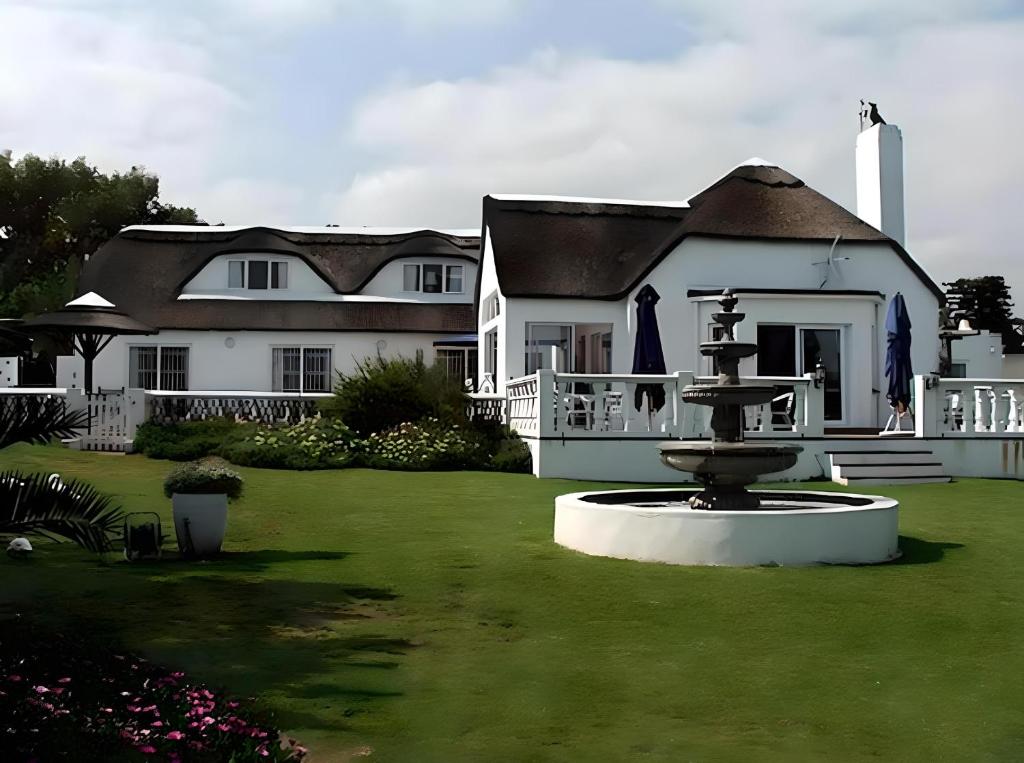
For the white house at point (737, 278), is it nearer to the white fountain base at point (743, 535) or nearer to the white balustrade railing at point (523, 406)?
the white balustrade railing at point (523, 406)

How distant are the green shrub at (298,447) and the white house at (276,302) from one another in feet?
32.8

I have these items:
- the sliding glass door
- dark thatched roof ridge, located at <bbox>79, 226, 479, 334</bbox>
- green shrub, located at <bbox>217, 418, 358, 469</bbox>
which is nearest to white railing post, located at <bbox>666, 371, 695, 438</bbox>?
the sliding glass door

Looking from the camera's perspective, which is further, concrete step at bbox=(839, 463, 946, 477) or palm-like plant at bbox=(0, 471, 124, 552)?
concrete step at bbox=(839, 463, 946, 477)

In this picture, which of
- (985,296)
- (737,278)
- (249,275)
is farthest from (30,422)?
(985,296)

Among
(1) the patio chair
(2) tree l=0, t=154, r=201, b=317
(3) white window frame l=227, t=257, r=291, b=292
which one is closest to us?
(1) the patio chair

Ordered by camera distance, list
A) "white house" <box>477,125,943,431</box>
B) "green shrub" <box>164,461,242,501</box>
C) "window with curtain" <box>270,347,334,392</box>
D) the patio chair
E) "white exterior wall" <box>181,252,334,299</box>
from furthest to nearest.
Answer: "white exterior wall" <box>181,252,334,299</box>
"window with curtain" <box>270,347,334,392</box>
"white house" <box>477,125,943,431</box>
the patio chair
"green shrub" <box>164,461,242,501</box>

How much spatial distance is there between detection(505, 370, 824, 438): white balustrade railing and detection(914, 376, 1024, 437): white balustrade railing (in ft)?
6.69

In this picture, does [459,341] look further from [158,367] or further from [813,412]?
[813,412]

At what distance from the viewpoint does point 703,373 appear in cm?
2550

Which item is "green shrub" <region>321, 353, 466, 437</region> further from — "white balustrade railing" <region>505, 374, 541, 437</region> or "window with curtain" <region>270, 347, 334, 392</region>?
"window with curtain" <region>270, 347, 334, 392</region>

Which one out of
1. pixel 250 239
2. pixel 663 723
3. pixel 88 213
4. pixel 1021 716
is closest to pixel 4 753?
pixel 663 723

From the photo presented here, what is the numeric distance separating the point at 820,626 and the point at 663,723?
9.24ft

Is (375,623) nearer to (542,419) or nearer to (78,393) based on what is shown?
(542,419)

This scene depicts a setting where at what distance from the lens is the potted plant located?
451 inches
